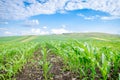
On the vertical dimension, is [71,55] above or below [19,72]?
above

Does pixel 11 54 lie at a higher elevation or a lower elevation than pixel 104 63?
lower

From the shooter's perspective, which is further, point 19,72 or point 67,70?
point 19,72

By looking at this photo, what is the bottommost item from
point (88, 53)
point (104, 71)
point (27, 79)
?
point (27, 79)

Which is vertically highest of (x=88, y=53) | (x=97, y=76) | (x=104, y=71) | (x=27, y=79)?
(x=88, y=53)

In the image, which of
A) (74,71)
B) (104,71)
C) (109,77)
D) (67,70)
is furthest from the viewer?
(67,70)

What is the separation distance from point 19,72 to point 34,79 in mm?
989

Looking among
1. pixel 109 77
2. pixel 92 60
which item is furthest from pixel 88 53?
pixel 109 77

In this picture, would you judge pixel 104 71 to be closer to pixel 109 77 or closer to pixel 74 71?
pixel 109 77

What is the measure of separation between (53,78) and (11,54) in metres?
4.45

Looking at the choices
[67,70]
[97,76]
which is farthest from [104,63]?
[67,70]

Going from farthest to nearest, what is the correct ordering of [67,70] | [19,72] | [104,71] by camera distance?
[19,72]
[67,70]
[104,71]

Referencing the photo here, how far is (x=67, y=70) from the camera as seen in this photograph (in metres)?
4.91

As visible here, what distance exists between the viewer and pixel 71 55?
4.59 m

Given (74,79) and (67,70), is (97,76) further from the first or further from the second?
(67,70)
